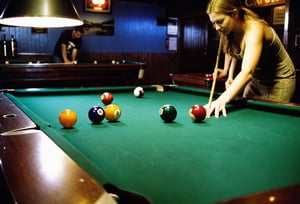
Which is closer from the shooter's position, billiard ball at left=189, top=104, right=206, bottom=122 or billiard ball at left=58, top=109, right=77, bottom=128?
billiard ball at left=58, top=109, right=77, bottom=128

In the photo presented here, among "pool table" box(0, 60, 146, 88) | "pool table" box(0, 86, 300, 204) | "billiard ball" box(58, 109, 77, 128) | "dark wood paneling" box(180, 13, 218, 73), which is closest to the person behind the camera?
"pool table" box(0, 86, 300, 204)

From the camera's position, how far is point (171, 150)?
1.27 m

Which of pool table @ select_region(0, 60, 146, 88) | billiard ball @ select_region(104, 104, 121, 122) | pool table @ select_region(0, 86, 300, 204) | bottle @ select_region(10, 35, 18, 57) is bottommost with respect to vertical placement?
pool table @ select_region(0, 86, 300, 204)

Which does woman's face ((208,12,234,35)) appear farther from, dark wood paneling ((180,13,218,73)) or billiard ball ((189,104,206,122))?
dark wood paneling ((180,13,218,73))

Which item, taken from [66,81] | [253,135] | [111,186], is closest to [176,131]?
[253,135]

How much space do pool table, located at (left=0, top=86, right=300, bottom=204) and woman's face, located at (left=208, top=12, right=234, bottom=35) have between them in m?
0.57

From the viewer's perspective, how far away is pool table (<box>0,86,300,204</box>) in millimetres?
869

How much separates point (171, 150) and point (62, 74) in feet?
12.5

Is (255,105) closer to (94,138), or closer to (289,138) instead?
(289,138)

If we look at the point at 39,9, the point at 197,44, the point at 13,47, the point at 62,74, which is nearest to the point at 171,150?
the point at 39,9

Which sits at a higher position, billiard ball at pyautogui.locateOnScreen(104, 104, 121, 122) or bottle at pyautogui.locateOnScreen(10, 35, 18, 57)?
bottle at pyautogui.locateOnScreen(10, 35, 18, 57)

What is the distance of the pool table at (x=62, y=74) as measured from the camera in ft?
14.9

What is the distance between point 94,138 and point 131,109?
0.78 metres

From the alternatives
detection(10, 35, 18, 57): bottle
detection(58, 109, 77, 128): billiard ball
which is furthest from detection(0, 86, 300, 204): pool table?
detection(10, 35, 18, 57): bottle
